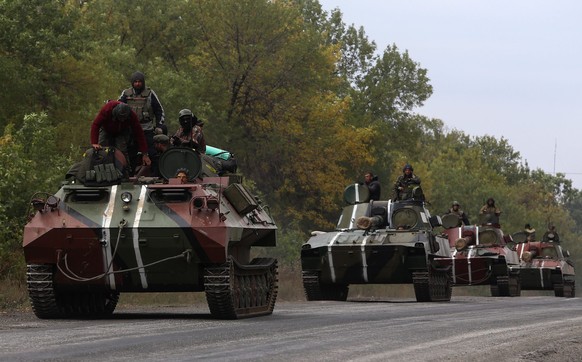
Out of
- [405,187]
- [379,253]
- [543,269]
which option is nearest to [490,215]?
[543,269]

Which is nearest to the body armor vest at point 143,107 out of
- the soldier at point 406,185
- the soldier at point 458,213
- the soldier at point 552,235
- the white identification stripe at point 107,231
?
the white identification stripe at point 107,231

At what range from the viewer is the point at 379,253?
25359 mm

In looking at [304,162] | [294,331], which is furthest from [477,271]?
[294,331]

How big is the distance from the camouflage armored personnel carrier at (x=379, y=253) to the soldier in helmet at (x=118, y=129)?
29.9 feet

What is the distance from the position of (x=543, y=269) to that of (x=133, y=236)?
1023 inches

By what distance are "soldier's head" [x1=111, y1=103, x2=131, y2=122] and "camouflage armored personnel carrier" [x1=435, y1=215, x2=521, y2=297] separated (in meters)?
16.4

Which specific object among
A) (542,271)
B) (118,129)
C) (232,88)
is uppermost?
(232,88)

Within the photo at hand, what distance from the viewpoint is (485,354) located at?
1109 cm

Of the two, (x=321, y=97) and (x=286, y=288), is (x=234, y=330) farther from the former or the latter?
(x=321, y=97)

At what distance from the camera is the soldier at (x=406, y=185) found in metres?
27.8

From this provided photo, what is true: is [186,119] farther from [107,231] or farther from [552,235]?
[552,235]

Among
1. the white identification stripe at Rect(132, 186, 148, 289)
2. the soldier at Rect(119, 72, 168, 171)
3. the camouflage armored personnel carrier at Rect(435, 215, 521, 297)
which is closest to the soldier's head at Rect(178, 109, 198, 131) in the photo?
the soldier at Rect(119, 72, 168, 171)

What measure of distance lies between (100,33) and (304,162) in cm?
932

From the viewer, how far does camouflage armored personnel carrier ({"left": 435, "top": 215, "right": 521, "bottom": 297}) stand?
33.2 metres
